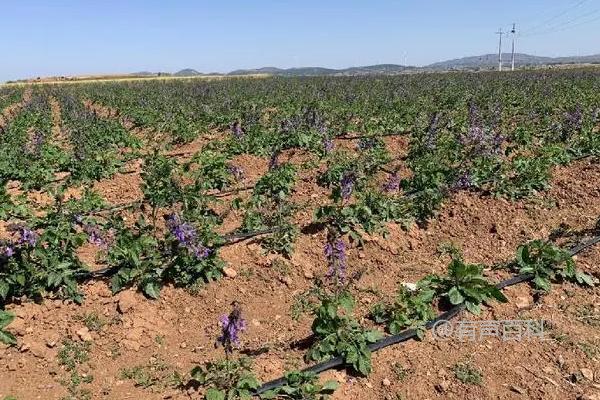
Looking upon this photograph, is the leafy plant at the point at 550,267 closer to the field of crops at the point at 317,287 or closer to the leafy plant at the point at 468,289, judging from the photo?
the field of crops at the point at 317,287

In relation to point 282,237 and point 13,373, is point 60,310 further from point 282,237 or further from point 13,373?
point 282,237

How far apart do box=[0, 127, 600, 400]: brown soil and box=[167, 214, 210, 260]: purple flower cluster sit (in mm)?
499

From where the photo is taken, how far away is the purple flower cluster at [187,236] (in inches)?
245

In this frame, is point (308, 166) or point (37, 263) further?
point (308, 166)

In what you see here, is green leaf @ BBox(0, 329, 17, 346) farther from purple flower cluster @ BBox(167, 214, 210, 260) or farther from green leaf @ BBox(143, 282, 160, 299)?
purple flower cluster @ BBox(167, 214, 210, 260)

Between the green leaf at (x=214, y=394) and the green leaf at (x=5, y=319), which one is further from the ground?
the green leaf at (x=5, y=319)

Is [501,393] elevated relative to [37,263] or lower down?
lower down

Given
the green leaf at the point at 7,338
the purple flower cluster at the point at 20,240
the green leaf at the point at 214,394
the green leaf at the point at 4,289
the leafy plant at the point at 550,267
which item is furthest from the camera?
the leafy plant at the point at 550,267

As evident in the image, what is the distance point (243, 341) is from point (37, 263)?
2502mm

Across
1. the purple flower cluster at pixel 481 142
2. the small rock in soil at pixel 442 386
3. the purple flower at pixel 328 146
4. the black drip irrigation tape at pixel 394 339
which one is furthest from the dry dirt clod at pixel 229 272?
the purple flower at pixel 328 146

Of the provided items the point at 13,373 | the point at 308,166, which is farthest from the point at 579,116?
the point at 13,373

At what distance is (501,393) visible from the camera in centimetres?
488

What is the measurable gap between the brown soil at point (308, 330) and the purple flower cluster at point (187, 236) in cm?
50

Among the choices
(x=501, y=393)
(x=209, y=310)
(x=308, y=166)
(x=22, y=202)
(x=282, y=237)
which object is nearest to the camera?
(x=501, y=393)
